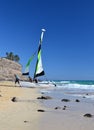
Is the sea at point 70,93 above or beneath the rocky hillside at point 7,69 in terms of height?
beneath

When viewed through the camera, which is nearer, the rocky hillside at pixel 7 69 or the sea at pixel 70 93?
the sea at pixel 70 93

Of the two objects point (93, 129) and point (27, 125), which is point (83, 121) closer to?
point (93, 129)

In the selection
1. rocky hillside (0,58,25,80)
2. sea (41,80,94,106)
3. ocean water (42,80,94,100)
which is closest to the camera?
sea (41,80,94,106)

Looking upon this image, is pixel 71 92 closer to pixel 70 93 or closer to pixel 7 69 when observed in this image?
pixel 70 93

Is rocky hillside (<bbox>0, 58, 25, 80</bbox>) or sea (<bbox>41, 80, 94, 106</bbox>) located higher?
rocky hillside (<bbox>0, 58, 25, 80</bbox>)

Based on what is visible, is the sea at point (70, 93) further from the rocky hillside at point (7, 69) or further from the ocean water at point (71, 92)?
the rocky hillside at point (7, 69)

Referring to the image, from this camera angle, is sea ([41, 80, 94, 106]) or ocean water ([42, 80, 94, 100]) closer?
sea ([41, 80, 94, 106])

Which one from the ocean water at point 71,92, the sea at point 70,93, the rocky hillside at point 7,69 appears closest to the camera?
the sea at point 70,93

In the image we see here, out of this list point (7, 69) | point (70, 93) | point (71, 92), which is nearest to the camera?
point (70, 93)

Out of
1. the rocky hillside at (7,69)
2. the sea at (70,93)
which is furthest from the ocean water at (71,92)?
the rocky hillside at (7,69)

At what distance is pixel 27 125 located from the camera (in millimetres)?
9719

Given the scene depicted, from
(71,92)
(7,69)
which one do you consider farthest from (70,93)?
(7,69)

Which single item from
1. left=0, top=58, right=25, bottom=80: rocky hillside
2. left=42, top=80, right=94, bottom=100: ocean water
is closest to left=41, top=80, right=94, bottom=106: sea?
left=42, top=80, right=94, bottom=100: ocean water

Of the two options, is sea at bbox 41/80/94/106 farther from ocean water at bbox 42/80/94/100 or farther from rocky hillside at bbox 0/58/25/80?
rocky hillside at bbox 0/58/25/80
